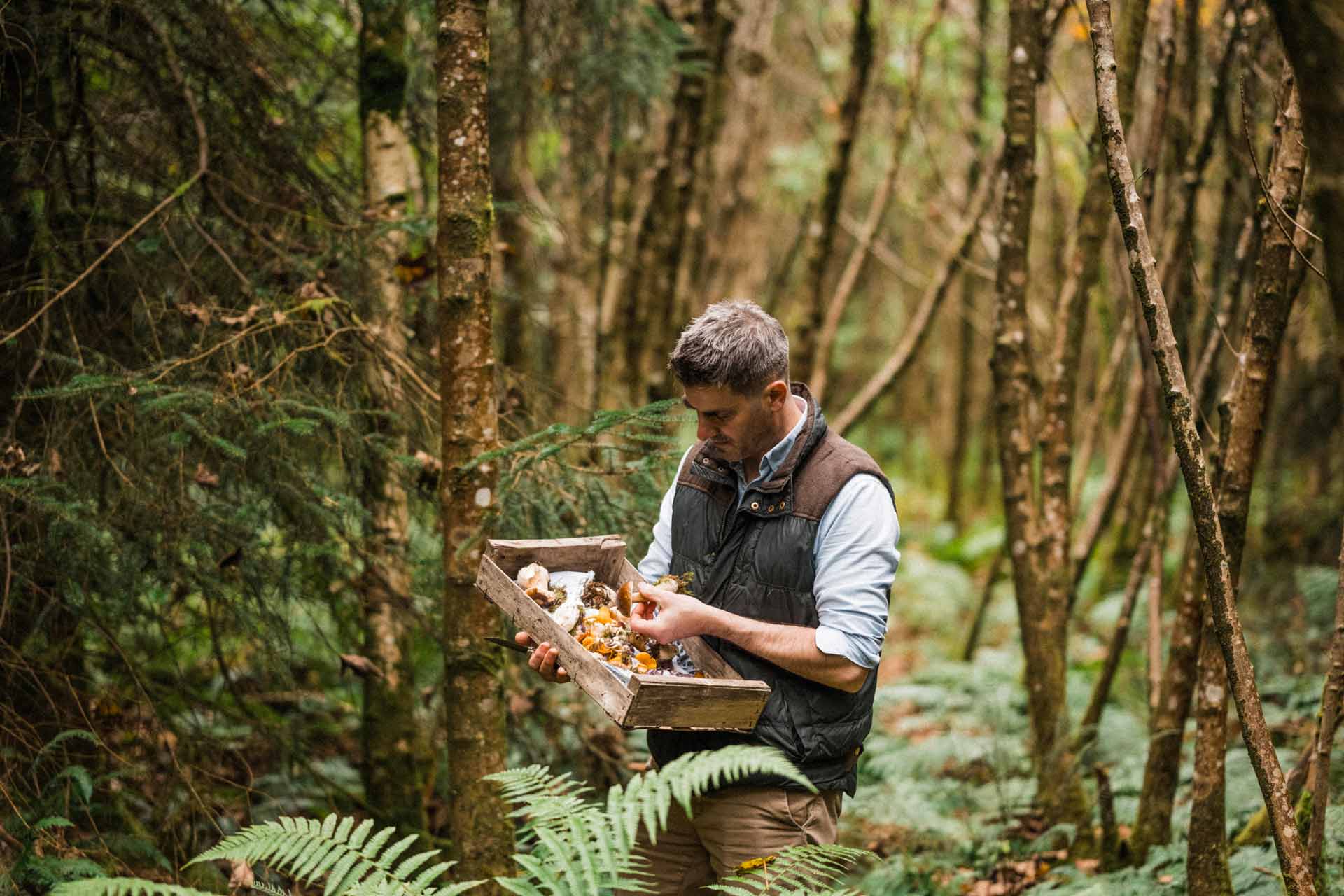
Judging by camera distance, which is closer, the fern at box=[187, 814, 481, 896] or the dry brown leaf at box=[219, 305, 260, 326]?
the fern at box=[187, 814, 481, 896]

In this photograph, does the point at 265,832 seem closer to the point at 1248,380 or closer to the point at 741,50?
the point at 1248,380

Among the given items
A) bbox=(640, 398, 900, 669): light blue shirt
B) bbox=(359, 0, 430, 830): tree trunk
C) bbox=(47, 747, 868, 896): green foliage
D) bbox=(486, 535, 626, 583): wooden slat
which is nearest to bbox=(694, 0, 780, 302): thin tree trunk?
bbox=(359, 0, 430, 830): tree trunk

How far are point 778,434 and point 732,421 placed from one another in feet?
0.59

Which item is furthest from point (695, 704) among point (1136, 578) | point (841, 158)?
point (841, 158)

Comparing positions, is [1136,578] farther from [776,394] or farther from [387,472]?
[387,472]

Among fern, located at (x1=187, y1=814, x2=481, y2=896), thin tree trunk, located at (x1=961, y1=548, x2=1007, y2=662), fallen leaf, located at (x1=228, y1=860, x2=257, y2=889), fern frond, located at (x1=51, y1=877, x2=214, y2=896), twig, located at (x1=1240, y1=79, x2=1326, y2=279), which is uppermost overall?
twig, located at (x1=1240, y1=79, x2=1326, y2=279)

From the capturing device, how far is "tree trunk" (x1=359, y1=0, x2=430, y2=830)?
4.45m

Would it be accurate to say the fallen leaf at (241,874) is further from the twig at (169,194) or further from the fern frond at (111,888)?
the twig at (169,194)

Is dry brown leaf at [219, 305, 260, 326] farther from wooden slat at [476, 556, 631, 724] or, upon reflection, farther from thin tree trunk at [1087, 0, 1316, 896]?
thin tree trunk at [1087, 0, 1316, 896]

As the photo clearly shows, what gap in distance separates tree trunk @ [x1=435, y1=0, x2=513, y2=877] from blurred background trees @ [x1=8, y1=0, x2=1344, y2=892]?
2 centimetres

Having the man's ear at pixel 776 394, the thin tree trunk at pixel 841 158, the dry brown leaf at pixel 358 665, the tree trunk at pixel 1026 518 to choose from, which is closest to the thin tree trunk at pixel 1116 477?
the tree trunk at pixel 1026 518

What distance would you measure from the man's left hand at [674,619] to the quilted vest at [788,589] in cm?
28

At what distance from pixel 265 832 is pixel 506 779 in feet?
2.27

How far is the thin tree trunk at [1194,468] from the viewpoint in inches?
117
